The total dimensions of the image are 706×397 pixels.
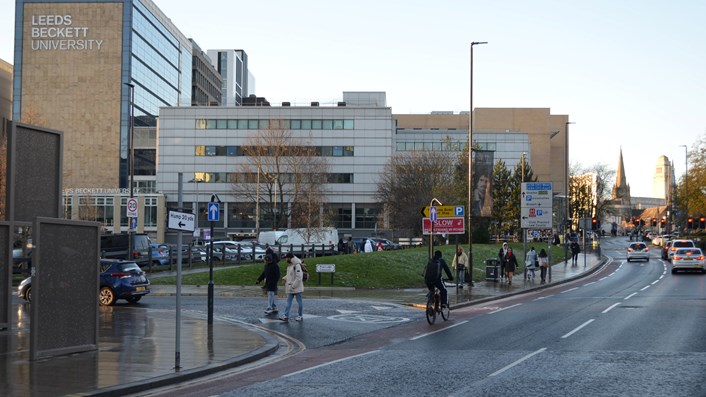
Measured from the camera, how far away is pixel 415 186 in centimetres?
7594

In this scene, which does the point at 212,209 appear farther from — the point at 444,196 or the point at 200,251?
the point at 444,196

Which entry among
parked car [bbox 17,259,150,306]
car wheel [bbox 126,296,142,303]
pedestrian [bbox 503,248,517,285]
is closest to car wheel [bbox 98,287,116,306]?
parked car [bbox 17,259,150,306]

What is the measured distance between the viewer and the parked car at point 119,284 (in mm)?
27219

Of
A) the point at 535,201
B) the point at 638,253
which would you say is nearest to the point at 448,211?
the point at 535,201

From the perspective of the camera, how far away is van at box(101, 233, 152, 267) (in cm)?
4391

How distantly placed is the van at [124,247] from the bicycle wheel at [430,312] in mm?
25387

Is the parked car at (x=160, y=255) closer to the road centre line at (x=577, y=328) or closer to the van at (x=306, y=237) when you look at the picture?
the van at (x=306, y=237)

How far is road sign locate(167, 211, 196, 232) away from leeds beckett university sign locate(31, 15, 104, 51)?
3904 inches

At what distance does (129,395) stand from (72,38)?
10342 cm

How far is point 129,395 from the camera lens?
38.7 ft

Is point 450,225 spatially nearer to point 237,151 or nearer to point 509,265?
point 509,265

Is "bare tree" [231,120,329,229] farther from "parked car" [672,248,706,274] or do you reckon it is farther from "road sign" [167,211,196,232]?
"road sign" [167,211,196,232]

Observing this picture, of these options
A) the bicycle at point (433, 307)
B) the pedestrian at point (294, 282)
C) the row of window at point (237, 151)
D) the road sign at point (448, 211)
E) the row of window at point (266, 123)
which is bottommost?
the bicycle at point (433, 307)

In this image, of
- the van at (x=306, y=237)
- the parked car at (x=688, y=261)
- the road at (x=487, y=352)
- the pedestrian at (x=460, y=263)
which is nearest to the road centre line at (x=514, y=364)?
the road at (x=487, y=352)
